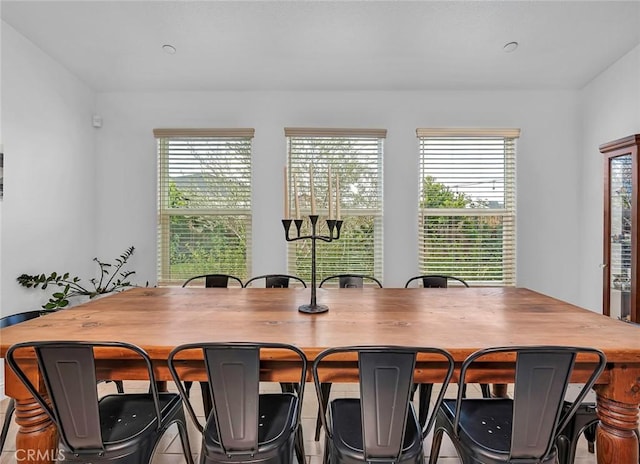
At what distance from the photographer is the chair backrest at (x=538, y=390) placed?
1097 millimetres

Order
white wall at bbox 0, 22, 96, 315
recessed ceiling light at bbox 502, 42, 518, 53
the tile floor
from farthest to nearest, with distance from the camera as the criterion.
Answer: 1. recessed ceiling light at bbox 502, 42, 518, 53
2. white wall at bbox 0, 22, 96, 315
3. the tile floor

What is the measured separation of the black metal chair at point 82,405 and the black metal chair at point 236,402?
0.70 feet

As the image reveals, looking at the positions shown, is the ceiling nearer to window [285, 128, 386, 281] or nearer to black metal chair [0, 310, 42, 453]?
window [285, 128, 386, 281]

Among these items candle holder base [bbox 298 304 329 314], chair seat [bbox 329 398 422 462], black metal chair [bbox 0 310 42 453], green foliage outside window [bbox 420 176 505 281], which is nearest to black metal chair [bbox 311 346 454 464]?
chair seat [bbox 329 398 422 462]

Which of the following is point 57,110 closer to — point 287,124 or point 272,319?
point 287,124

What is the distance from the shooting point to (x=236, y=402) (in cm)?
116

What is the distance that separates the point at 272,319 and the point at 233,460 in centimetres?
57

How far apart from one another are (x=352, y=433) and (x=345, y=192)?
8.09ft

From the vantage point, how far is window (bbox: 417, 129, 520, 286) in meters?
3.44

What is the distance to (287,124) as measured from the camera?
3.46 m

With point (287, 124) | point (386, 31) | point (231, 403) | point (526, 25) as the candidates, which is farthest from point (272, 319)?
point (526, 25)

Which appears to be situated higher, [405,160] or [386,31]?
[386,31]

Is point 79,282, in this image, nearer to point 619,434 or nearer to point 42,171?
point 42,171

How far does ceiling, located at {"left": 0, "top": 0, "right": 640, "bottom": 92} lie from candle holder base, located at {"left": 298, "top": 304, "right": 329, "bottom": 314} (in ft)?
6.13
